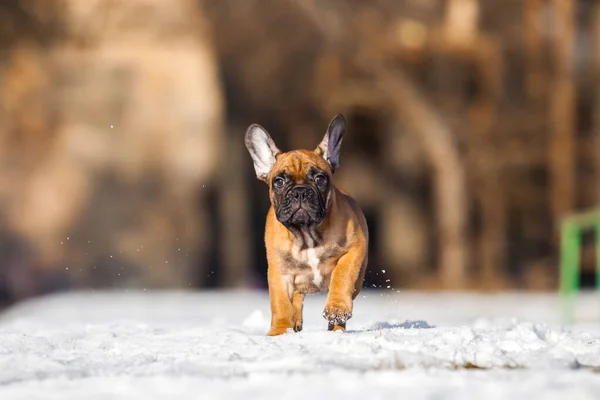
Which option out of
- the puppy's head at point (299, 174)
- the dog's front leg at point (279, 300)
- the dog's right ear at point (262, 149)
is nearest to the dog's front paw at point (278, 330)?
the dog's front leg at point (279, 300)

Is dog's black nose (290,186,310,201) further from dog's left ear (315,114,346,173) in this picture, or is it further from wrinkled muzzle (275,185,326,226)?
dog's left ear (315,114,346,173)

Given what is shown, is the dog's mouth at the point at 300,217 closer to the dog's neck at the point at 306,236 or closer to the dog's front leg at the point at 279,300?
the dog's neck at the point at 306,236

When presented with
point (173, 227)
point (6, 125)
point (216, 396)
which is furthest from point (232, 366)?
point (6, 125)

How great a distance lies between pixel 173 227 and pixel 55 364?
16.2 metres

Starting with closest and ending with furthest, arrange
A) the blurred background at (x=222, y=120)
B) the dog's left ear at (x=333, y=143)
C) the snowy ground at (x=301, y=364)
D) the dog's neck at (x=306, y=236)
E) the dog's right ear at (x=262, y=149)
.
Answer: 1. the snowy ground at (x=301, y=364)
2. the dog's neck at (x=306, y=236)
3. the dog's left ear at (x=333, y=143)
4. the dog's right ear at (x=262, y=149)
5. the blurred background at (x=222, y=120)

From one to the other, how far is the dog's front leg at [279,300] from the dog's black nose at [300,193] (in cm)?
47

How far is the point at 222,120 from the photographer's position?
22.4 meters

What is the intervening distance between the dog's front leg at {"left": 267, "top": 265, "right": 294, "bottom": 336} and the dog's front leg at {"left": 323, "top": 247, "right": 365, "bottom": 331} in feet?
0.84

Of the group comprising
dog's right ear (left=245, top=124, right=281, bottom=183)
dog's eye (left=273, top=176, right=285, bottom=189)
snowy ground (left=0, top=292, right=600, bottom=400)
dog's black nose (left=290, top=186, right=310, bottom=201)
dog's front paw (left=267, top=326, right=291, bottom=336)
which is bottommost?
snowy ground (left=0, top=292, right=600, bottom=400)

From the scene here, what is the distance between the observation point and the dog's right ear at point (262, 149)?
6617 mm

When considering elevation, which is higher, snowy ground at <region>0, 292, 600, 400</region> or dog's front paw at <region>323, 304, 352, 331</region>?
dog's front paw at <region>323, 304, 352, 331</region>

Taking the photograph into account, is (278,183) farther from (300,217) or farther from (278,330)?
(278,330)

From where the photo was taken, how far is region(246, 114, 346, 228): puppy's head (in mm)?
5980

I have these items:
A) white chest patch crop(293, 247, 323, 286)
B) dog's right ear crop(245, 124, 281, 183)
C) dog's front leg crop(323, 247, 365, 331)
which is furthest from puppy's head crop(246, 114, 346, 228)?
dog's front leg crop(323, 247, 365, 331)
